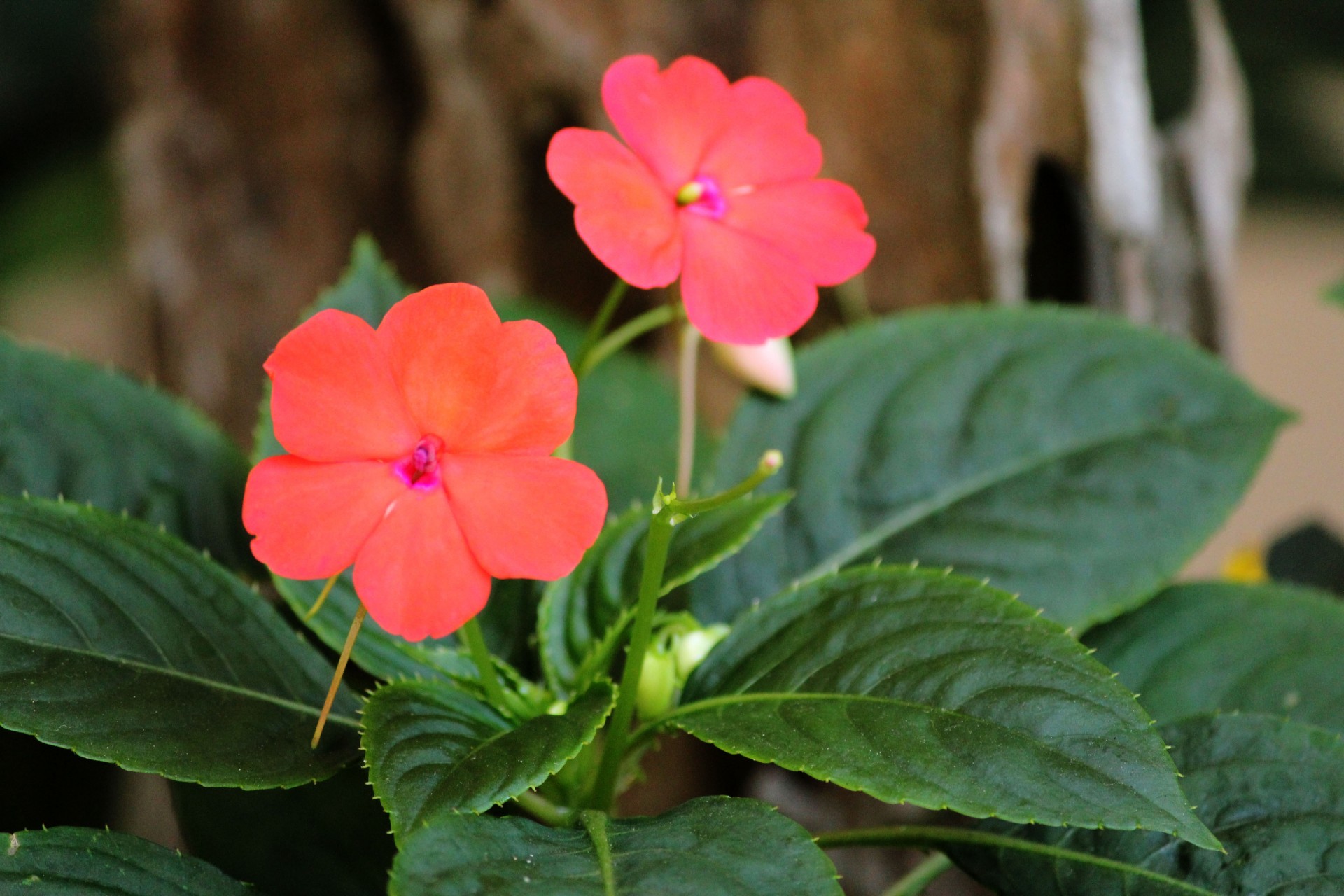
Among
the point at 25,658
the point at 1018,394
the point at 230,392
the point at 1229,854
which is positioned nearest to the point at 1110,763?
the point at 1229,854

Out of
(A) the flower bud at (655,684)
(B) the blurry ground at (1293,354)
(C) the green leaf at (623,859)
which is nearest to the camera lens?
(C) the green leaf at (623,859)

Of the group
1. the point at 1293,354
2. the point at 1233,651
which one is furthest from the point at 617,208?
the point at 1293,354

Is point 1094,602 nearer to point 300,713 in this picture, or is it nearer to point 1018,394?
point 1018,394

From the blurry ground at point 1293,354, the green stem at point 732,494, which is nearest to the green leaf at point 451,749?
the green stem at point 732,494

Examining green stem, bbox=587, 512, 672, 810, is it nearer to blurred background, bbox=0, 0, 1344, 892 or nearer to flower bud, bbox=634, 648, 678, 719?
flower bud, bbox=634, 648, 678, 719

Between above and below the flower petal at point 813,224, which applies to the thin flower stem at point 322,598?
below

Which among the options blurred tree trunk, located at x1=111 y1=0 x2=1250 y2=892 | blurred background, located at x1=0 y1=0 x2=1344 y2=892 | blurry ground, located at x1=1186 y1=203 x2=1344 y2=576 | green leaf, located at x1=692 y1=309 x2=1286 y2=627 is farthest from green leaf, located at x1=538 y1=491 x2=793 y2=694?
blurry ground, located at x1=1186 y1=203 x2=1344 y2=576

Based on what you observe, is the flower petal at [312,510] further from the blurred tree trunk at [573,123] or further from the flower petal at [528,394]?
the blurred tree trunk at [573,123]
